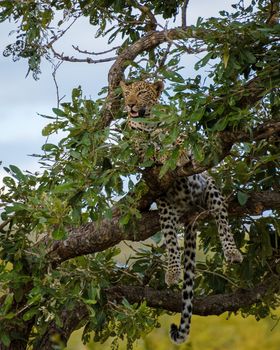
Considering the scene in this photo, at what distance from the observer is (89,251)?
23.2ft

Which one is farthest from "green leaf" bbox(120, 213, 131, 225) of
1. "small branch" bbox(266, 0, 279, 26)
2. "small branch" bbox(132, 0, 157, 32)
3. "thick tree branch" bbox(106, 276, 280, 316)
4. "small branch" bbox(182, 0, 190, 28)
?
"small branch" bbox(132, 0, 157, 32)

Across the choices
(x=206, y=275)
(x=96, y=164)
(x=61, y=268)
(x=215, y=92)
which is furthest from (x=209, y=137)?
(x=206, y=275)

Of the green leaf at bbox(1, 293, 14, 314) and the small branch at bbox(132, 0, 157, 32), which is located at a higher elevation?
the small branch at bbox(132, 0, 157, 32)

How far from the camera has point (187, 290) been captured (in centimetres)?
734

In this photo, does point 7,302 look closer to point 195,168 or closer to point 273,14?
point 195,168

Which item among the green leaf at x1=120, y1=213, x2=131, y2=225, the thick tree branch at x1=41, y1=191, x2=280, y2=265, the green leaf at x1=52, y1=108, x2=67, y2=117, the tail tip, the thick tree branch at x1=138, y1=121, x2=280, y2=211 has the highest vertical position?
the green leaf at x1=52, y1=108, x2=67, y2=117

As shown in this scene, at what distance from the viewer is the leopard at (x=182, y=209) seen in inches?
269

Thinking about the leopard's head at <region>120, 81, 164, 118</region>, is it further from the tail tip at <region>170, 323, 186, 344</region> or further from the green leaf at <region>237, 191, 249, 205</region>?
the tail tip at <region>170, 323, 186, 344</region>

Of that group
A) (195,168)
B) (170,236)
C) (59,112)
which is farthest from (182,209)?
(59,112)

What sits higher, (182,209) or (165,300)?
(182,209)

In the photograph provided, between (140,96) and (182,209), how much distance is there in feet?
2.98

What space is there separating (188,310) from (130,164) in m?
2.02

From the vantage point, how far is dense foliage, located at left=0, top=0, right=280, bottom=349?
5.63 metres

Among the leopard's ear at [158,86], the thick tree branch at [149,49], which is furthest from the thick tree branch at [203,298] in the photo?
the leopard's ear at [158,86]
